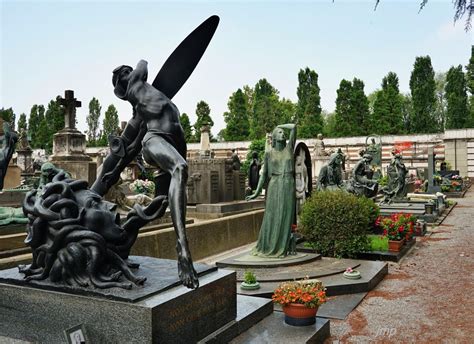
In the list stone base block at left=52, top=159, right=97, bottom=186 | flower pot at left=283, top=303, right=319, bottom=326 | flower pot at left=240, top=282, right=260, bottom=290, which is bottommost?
flower pot at left=240, top=282, right=260, bottom=290

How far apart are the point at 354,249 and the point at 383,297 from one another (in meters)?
2.53

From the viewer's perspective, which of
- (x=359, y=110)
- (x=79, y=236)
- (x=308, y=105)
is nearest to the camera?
(x=79, y=236)

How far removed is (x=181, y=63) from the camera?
5195 millimetres

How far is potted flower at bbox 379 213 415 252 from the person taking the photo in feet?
34.4

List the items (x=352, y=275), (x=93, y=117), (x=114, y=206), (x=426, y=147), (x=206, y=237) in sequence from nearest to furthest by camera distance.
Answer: (x=114, y=206) → (x=352, y=275) → (x=206, y=237) → (x=426, y=147) → (x=93, y=117)

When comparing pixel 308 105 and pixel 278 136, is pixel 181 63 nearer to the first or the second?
pixel 278 136

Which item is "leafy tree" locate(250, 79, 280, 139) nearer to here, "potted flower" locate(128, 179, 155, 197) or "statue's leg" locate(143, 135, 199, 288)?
"potted flower" locate(128, 179, 155, 197)

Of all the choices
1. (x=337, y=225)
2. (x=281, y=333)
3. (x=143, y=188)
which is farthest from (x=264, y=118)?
(x=281, y=333)

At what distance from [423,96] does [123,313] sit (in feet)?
187

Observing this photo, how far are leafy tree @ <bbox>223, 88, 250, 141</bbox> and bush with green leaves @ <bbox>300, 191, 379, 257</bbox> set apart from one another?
52.2 m

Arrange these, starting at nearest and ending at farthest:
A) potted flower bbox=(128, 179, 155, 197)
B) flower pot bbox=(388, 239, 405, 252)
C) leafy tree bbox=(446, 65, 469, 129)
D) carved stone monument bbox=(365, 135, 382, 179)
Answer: flower pot bbox=(388, 239, 405, 252) < potted flower bbox=(128, 179, 155, 197) < carved stone monument bbox=(365, 135, 382, 179) < leafy tree bbox=(446, 65, 469, 129)

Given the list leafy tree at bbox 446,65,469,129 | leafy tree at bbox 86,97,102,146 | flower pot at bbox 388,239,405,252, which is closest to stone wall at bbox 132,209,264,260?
flower pot at bbox 388,239,405,252

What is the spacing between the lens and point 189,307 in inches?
159

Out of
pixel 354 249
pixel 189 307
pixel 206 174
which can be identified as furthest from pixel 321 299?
pixel 206 174
